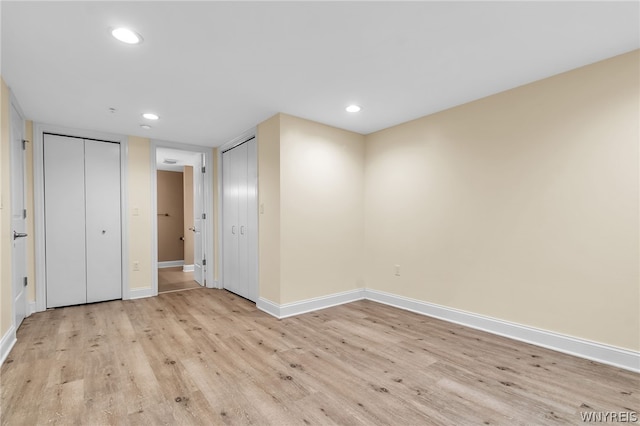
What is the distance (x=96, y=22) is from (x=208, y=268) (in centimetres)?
393

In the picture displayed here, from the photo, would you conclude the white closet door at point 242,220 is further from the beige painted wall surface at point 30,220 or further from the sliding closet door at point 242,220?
the beige painted wall surface at point 30,220

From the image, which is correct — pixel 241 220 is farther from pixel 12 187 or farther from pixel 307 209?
pixel 12 187

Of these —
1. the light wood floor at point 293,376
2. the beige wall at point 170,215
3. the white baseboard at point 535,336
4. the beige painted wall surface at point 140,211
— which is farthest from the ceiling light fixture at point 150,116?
the beige wall at point 170,215

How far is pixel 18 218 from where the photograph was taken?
3.22 metres

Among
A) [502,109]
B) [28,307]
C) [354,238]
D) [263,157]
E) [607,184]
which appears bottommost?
[28,307]

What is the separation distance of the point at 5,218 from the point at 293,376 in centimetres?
266

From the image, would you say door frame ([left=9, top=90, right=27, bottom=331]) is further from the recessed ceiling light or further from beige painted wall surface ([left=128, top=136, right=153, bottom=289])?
the recessed ceiling light

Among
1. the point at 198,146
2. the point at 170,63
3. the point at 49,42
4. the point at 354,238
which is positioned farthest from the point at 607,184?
the point at 198,146

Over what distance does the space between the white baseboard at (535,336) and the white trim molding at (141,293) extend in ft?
11.5

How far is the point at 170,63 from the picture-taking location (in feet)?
7.76

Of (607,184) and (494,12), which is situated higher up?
(494,12)

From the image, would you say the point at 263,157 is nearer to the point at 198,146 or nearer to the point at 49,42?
the point at 198,146

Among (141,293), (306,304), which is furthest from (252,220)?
(141,293)

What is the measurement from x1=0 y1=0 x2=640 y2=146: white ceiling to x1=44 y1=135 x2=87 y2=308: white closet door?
0.80m
